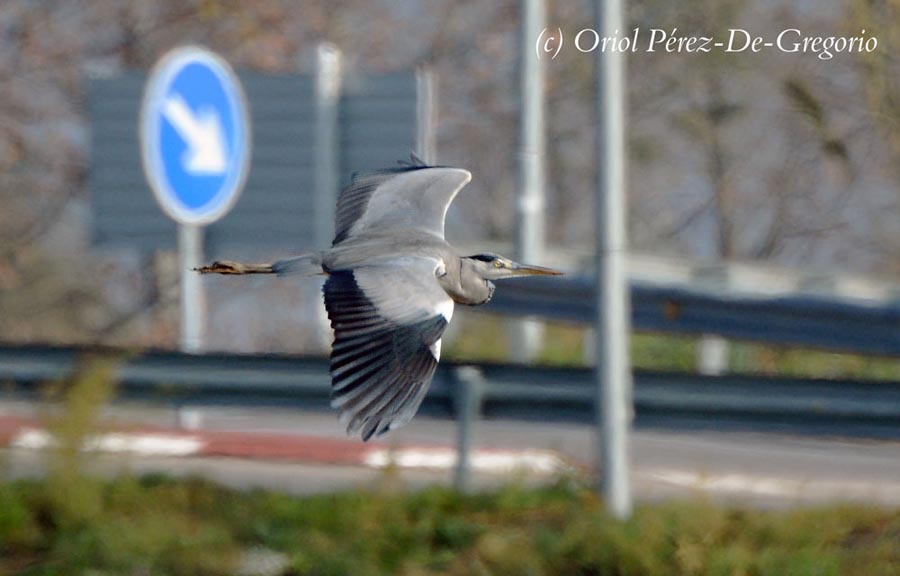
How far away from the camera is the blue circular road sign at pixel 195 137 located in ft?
29.7

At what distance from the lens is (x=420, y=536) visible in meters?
7.21

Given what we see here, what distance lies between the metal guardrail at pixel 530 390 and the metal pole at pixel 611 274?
48cm

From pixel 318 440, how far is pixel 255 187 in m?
2.47

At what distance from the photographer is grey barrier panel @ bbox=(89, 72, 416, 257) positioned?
10.8 m

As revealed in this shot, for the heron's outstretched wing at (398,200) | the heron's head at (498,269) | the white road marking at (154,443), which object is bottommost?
the white road marking at (154,443)

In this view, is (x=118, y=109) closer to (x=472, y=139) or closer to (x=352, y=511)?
(x=472, y=139)

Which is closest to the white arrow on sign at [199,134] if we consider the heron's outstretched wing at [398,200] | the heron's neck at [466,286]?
the heron's outstretched wing at [398,200]

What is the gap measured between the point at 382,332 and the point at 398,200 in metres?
0.78

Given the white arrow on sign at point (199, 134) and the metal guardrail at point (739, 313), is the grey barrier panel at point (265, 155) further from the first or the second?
the metal guardrail at point (739, 313)

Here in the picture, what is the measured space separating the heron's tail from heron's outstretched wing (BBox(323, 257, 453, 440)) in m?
0.06

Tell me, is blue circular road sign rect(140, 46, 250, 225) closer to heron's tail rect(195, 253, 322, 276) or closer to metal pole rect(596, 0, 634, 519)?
metal pole rect(596, 0, 634, 519)

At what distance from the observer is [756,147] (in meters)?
18.1

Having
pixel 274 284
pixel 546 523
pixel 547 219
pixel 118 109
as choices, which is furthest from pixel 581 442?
pixel 547 219

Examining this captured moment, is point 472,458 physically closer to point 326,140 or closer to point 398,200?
point 326,140
